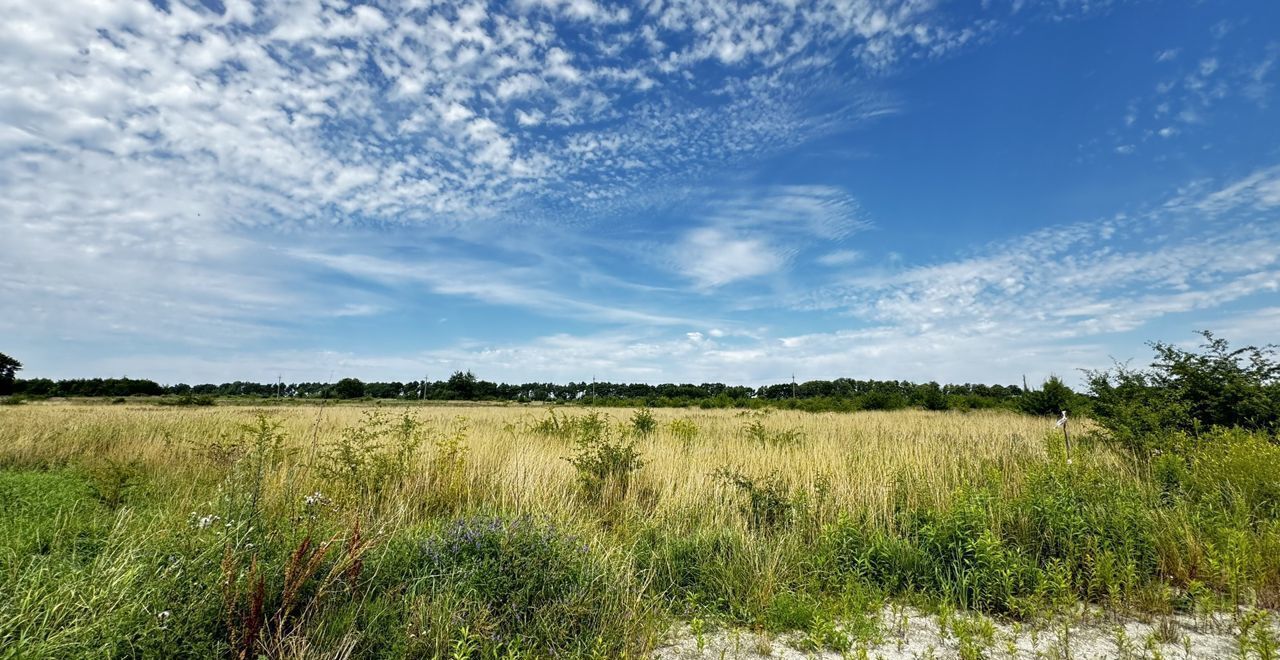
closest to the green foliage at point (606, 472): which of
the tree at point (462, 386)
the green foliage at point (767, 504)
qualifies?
the green foliage at point (767, 504)

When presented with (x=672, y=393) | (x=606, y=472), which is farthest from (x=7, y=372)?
(x=606, y=472)

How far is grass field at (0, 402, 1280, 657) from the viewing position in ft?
10.1

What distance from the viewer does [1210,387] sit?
10.1 meters

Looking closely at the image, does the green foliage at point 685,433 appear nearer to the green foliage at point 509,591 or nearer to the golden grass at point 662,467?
the golden grass at point 662,467

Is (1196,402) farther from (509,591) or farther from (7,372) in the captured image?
(7,372)

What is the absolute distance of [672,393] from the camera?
64438 mm

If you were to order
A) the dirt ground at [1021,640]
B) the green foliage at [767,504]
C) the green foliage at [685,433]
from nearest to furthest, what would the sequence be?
1. the dirt ground at [1021,640]
2. the green foliage at [767,504]
3. the green foliage at [685,433]

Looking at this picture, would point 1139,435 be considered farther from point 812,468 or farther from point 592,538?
point 592,538

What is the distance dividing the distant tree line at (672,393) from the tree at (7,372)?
80cm

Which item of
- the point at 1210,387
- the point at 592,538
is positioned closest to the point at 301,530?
the point at 592,538

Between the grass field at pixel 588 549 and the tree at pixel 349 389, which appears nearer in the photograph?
the grass field at pixel 588 549

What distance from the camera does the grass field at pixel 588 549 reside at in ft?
10.1

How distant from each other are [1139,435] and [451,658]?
1162 cm

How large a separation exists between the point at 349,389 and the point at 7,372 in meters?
33.5
